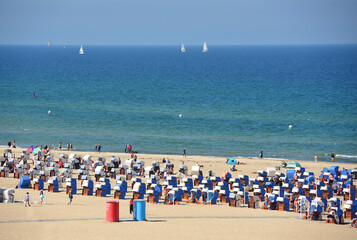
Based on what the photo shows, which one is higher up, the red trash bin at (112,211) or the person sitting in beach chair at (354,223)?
the red trash bin at (112,211)

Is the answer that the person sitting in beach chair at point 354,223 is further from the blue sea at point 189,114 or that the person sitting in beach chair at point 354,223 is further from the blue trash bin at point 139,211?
the blue sea at point 189,114

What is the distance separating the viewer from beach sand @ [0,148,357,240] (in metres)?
22.7

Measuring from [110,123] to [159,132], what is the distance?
836 centimetres

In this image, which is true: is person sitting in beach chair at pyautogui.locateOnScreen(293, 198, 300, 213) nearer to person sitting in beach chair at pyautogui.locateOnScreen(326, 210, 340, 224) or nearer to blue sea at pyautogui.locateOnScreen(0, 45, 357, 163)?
person sitting in beach chair at pyautogui.locateOnScreen(326, 210, 340, 224)

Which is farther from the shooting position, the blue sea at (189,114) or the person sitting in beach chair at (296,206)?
the blue sea at (189,114)

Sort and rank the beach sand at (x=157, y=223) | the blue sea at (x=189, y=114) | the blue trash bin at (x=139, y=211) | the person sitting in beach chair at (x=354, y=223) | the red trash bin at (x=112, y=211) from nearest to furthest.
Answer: the beach sand at (x=157, y=223), the red trash bin at (x=112, y=211), the blue trash bin at (x=139, y=211), the person sitting in beach chair at (x=354, y=223), the blue sea at (x=189, y=114)

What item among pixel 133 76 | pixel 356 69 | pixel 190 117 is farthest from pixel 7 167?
pixel 356 69

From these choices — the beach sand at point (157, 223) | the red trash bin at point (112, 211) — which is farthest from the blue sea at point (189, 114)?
the red trash bin at point (112, 211)

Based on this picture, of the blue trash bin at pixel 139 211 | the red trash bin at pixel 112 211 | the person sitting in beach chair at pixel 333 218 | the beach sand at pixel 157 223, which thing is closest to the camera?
the beach sand at pixel 157 223

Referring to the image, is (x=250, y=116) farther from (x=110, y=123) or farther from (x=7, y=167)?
(x=7, y=167)

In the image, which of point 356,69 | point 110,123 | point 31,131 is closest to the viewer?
point 31,131

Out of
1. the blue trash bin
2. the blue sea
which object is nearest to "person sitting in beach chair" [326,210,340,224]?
the blue trash bin

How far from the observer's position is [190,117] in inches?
3068

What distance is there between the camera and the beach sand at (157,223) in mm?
22734
